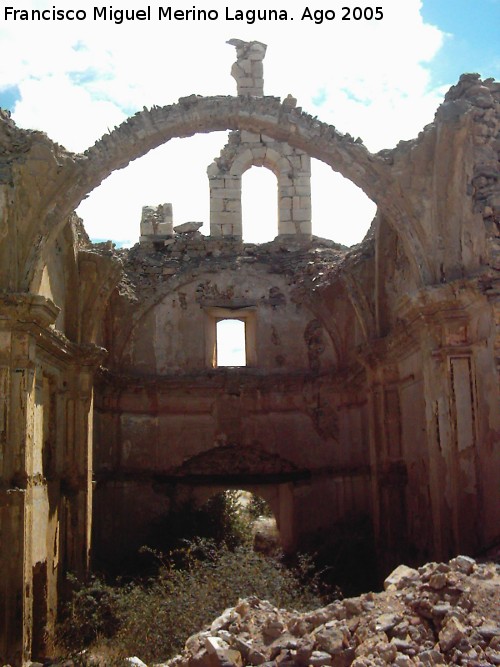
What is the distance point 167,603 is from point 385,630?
386cm

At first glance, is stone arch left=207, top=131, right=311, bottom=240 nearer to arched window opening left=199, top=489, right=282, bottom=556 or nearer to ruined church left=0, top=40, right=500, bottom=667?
ruined church left=0, top=40, right=500, bottom=667

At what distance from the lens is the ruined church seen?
884 cm

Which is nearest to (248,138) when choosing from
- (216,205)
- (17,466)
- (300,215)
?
(216,205)

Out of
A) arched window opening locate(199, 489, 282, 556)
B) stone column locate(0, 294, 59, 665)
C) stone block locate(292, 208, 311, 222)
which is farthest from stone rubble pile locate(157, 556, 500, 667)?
stone block locate(292, 208, 311, 222)

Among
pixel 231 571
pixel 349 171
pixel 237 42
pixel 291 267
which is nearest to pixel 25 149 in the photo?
pixel 349 171

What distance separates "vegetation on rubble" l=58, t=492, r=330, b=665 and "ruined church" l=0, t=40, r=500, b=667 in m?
0.47

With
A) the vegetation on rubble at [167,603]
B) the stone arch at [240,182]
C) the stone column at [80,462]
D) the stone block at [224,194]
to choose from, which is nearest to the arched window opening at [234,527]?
the stone column at [80,462]

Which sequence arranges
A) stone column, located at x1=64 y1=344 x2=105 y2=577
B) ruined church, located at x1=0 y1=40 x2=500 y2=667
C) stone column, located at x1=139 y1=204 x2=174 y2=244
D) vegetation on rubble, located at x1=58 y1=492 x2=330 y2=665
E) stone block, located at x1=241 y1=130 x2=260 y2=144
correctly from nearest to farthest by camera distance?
vegetation on rubble, located at x1=58 y1=492 x2=330 y2=665 < ruined church, located at x1=0 y1=40 x2=500 y2=667 < stone column, located at x1=64 y1=344 x2=105 y2=577 < stone column, located at x1=139 y1=204 x2=174 y2=244 < stone block, located at x1=241 y1=130 x2=260 y2=144

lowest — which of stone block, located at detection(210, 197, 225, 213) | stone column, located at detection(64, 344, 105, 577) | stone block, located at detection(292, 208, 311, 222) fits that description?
stone column, located at detection(64, 344, 105, 577)

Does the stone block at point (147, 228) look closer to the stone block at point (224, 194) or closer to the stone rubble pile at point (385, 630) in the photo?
the stone block at point (224, 194)

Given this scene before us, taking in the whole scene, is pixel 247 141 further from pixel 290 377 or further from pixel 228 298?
pixel 290 377

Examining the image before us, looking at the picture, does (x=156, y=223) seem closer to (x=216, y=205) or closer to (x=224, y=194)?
(x=216, y=205)

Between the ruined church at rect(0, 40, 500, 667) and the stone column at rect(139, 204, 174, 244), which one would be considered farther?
the stone column at rect(139, 204, 174, 244)

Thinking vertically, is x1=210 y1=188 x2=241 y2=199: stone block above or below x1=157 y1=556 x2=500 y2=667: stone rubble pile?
above
